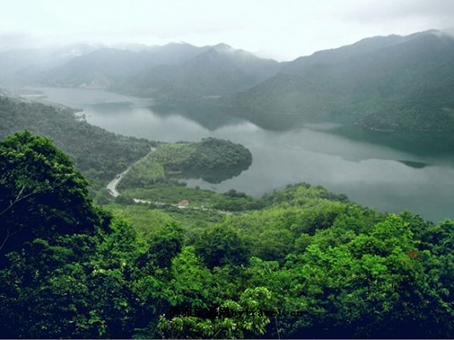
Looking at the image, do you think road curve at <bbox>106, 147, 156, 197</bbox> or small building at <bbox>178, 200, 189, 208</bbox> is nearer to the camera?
small building at <bbox>178, 200, 189, 208</bbox>

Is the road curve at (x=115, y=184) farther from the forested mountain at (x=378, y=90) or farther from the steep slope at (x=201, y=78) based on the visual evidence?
the steep slope at (x=201, y=78)

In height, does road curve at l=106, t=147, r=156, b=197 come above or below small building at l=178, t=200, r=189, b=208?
below

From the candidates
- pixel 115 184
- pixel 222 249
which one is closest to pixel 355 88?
pixel 115 184

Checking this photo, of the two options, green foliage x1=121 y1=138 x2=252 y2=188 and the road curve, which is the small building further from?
green foliage x1=121 y1=138 x2=252 y2=188

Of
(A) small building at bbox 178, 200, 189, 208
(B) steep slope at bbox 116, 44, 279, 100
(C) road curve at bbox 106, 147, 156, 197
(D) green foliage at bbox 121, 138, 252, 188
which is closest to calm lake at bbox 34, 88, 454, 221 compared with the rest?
(D) green foliage at bbox 121, 138, 252, 188

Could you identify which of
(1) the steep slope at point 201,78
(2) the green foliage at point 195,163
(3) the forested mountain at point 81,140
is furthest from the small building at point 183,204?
(1) the steep slope at point 201,78

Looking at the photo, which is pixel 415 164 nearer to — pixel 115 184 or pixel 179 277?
pixel 115 184
